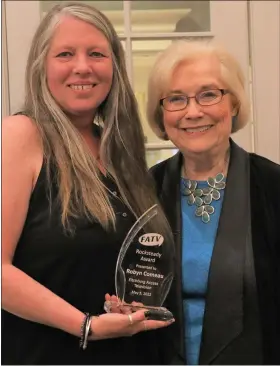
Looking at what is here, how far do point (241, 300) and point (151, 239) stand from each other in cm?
28

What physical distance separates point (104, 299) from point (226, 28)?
1139 mm

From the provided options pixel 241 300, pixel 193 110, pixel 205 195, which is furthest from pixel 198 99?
pixel 241 300

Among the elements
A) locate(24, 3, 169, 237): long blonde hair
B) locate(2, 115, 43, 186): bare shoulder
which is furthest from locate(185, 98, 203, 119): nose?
locate(2, 115, 43, 186): bare shoulder

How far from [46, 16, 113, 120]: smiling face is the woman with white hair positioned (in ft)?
0.63

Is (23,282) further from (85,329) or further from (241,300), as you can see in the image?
(241,300)

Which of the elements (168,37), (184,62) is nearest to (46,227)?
(184,62)

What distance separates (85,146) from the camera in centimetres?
126

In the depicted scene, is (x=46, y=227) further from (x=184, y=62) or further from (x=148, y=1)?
(x=148, y=1)

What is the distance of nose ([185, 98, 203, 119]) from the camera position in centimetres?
129

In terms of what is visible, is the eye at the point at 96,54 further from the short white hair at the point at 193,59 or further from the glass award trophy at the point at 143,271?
the glass award trophy at the point at 143,271

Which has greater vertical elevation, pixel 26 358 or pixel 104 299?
pixel 104 299

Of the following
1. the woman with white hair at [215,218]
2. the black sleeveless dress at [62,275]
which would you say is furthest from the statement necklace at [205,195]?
the black sleeveless dress at [62,275]

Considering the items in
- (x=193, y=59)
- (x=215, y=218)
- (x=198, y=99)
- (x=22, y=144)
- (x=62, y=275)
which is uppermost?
(x=193, y=59)

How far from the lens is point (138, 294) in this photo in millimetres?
1161
